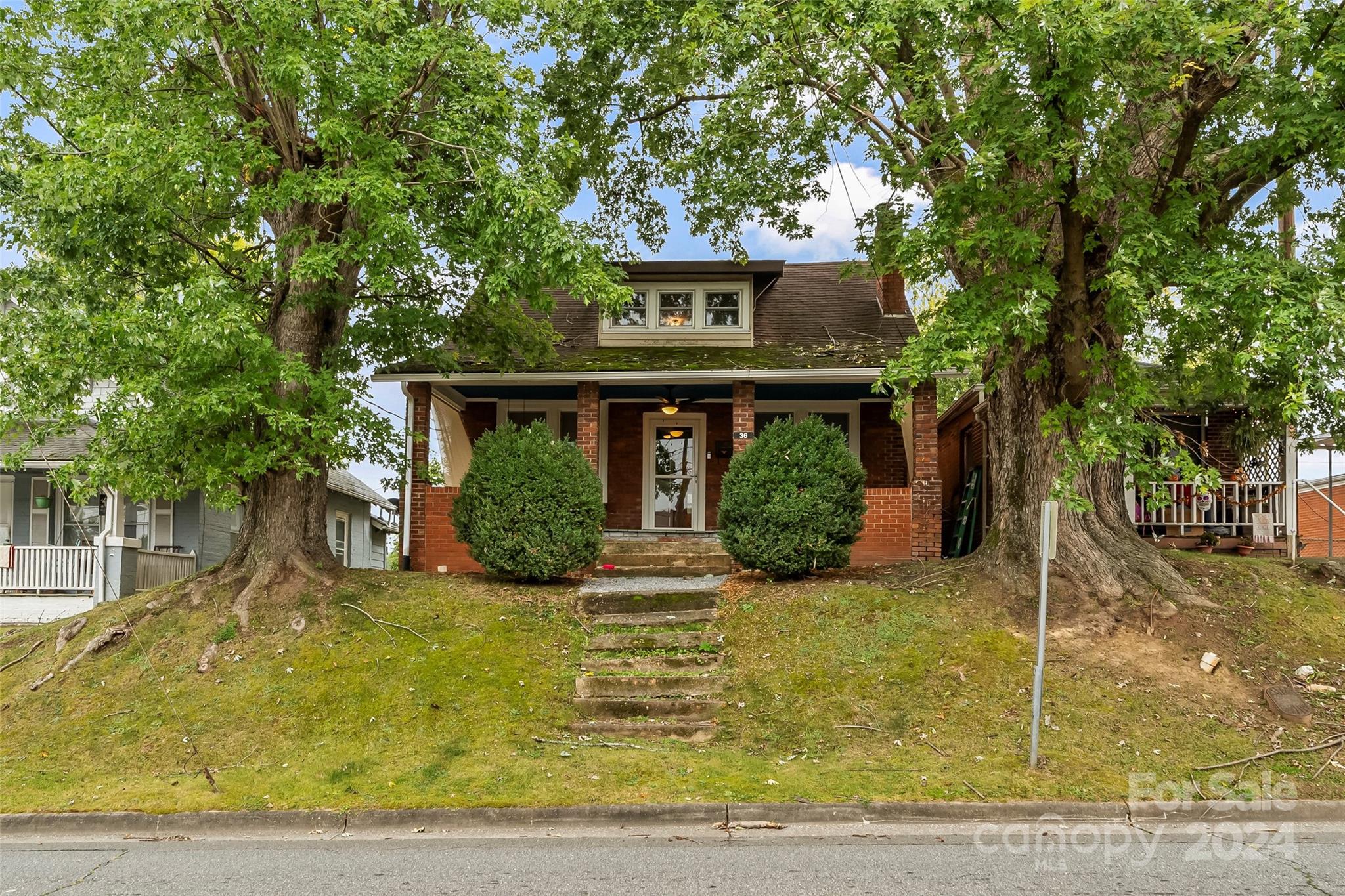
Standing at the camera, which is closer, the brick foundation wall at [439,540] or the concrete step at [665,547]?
the concrete step at [665,547]

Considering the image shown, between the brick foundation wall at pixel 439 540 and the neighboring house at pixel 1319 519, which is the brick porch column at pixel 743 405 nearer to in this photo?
the brick foundation wall at pixel 439 540

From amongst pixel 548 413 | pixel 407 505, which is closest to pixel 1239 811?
pixel 407 505

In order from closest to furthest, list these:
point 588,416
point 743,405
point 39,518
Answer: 1. point 743,405
2. point 588,416
3. point 39,518

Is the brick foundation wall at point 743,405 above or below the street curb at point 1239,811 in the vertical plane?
above

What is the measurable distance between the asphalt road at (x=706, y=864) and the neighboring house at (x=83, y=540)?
8.94 metres

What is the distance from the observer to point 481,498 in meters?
13.4

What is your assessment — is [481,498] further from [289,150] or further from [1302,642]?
[1302,642]

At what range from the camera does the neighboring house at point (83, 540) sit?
17.2 meters

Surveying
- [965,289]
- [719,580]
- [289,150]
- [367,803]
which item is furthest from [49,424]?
[965,289]

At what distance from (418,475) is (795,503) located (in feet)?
22.6

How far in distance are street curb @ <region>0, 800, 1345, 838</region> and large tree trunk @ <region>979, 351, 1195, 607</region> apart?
11.1 feet

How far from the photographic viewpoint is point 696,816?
8.08 m

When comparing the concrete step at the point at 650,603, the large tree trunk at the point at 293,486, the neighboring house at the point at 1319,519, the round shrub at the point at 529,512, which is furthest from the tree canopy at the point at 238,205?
the neighboring house at the point at 1319,519

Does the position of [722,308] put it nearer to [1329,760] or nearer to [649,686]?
[649,686]
